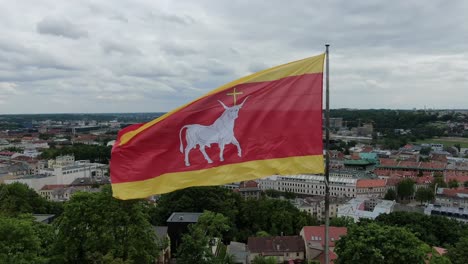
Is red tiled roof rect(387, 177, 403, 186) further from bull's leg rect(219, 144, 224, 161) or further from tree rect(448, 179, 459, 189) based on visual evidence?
bull's leg rect(219, 144, 224, 161)

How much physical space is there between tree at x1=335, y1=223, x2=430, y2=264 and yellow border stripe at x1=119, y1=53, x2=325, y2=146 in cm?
1940

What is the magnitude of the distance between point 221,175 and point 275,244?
38962mm

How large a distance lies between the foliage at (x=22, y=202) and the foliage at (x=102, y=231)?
29449 mm

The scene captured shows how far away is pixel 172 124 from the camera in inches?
390

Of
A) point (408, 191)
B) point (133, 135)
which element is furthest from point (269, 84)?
point (408, 191)

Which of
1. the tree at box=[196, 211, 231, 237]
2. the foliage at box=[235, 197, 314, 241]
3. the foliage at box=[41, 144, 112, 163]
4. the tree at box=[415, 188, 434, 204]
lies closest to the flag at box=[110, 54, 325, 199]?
the tree at box=[196, 211, 231, 237]

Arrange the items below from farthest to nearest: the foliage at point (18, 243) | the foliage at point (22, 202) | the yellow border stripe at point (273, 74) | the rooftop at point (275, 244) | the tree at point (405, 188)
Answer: the tree at point (405, 188), the foliage at point (22, 202), the rooftop at point (275, 244), the foliage at point (18, 243), the yellow border stripe at point (273, 74)

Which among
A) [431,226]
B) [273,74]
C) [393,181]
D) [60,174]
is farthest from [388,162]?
[273,74]

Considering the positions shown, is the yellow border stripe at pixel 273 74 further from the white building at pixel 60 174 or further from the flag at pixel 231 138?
the white building at pixel 60 174

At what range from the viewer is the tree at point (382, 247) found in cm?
2556

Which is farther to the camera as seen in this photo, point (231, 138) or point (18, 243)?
point (18, 243)

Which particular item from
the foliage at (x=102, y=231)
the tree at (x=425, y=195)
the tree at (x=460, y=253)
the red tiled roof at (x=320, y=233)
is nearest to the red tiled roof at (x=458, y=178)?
the tree at (x=425, y=195)

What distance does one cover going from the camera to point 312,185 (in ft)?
347

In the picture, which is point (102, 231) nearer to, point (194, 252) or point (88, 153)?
point (194, 252)
